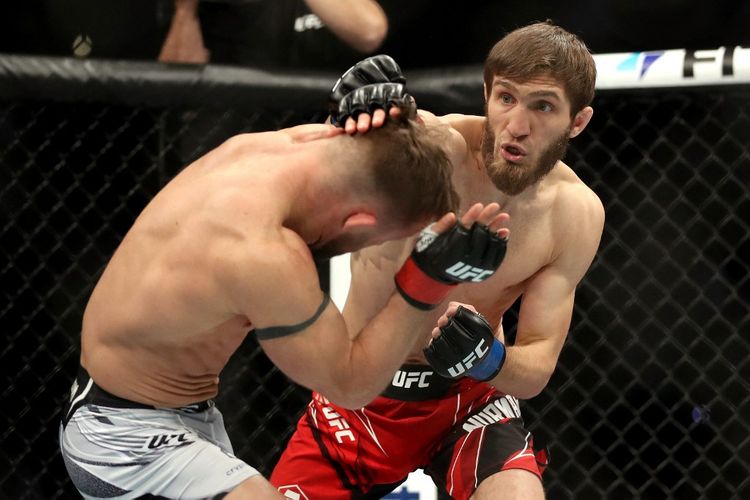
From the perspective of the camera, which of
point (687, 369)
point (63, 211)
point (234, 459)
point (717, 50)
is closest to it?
point (234, 459)

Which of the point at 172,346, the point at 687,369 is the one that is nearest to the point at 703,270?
the point at 687,369

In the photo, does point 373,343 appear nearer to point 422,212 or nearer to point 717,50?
point 422,212

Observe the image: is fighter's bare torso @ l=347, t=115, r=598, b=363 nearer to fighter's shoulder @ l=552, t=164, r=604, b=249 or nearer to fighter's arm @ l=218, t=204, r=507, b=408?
fighter's shoulder @ l=552, t=164, r=604, b=249

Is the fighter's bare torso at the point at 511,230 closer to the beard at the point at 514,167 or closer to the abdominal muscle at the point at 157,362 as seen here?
the beard at the point at 514,167

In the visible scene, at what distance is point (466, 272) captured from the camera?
164cm

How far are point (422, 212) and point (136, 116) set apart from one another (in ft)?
4.53

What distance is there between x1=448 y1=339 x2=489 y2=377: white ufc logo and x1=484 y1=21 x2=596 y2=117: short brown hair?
461 millimetres

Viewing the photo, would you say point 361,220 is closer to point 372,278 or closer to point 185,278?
point 185,278

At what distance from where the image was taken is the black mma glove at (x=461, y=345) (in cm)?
186

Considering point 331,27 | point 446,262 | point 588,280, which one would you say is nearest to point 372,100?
point 446,262

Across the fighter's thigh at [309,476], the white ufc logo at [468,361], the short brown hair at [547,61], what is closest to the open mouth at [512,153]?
the short brown hair at [547,61]

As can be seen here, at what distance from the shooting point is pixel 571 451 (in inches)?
105

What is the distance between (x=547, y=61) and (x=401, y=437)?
29.1 inches

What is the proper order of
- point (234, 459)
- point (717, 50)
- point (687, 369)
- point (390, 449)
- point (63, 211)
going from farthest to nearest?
point (63, 211) < point (687, 369) < point (717, 50) < point (390, 449) < point (234, 459)
